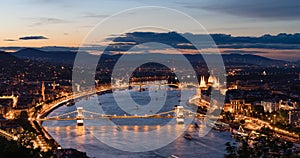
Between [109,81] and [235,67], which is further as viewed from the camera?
[235,67]

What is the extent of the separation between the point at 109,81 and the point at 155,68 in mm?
5206

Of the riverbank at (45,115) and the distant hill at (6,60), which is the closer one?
the riverbank at (45,115)

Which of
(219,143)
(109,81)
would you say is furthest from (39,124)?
(109,81)

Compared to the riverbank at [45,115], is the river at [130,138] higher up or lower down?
lower down

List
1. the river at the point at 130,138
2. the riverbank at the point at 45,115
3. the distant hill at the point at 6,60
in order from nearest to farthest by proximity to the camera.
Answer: the river at the point at 130,138, the riverbank at the point at 45,115, the distant hill at the point at 6,60

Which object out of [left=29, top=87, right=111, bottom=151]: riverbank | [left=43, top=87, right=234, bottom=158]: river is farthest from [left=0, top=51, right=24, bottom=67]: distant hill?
[left=43, top=87, right=234, bottom=158]: river

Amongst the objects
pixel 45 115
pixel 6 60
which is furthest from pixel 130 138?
pixel 6 60

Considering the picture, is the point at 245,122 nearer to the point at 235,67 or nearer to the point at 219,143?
the point at 219,143

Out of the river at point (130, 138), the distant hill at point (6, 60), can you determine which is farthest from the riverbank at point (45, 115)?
the distant hill at point (6, 60)

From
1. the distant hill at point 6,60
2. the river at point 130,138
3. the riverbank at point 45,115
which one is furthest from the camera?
the distant hill at point 6,60

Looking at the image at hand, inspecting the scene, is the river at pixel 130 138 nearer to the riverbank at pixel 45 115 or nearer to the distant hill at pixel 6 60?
the riverbank at pixel 45 115

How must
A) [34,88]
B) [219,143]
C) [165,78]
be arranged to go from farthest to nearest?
[165,78]
[34,88]
[219,143]

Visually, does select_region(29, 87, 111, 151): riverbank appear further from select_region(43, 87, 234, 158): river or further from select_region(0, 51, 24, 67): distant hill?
select_region(0, 51, 24, 67): distant hill

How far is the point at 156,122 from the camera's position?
11.7 meters
